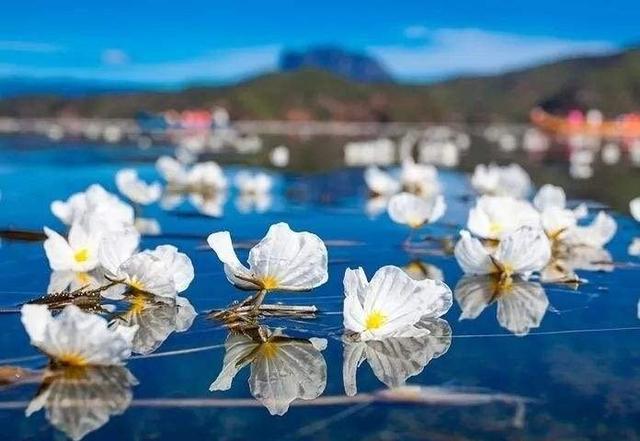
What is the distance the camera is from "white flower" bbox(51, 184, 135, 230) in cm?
246

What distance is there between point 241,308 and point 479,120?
50275 mm

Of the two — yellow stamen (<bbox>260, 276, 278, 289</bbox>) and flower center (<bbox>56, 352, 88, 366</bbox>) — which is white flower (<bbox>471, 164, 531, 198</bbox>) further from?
flower center (<bbox>56, 352, 88, 366</bbox>)

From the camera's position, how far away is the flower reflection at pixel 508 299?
203 centimetres

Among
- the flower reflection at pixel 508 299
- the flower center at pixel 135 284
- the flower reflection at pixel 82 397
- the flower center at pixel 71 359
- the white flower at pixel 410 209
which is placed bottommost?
the flower reflection at pixel 508 299

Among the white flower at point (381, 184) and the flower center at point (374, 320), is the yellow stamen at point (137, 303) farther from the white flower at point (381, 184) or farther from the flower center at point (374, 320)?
the white flower at point (381, 184)

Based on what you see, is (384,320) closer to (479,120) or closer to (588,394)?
(588,394)

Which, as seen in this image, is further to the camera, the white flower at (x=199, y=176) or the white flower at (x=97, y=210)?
the white flower at (x=199, y=176)

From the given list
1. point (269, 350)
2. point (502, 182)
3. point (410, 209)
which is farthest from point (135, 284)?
point (502, 182)

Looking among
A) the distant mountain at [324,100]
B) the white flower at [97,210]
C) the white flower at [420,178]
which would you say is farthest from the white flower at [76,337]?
the distant mountain at [324,100]

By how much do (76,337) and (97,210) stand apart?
52.4 inches

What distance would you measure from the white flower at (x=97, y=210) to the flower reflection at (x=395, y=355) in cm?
94

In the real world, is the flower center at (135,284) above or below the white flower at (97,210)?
below

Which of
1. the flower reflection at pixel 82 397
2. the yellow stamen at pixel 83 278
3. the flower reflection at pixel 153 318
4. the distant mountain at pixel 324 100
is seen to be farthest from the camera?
the distant mountain at pixel 324 100

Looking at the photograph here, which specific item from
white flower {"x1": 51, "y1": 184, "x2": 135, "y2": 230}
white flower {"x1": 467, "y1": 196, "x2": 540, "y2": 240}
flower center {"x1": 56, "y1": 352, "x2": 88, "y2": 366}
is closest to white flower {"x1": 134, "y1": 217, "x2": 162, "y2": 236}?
white flower {"x1": 51, "y1": 184, "x2": 135, "y2": 230}
